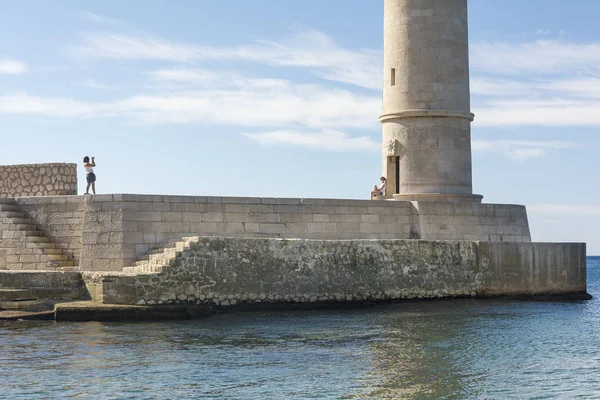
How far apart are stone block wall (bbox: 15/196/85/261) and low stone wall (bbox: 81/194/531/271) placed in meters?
0.63

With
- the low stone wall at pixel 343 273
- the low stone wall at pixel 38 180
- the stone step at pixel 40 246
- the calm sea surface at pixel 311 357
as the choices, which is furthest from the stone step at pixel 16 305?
the low stone wall at pixel 38 180

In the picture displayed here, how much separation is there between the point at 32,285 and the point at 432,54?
10444mm

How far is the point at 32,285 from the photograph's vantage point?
Answer: 17000 mm

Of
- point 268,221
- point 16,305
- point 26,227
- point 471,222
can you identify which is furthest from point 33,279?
point 471,222

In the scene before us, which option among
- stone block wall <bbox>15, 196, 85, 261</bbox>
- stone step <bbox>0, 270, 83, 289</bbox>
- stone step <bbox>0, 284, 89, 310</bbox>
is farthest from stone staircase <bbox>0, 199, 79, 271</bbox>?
stone step <bbox>0, 284, 89, 310</bbox>

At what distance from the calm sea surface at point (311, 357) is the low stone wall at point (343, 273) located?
0.65 m

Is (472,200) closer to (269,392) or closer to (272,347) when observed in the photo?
(272,347)

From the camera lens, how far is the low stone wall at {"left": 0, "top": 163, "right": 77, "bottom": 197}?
19672 mm

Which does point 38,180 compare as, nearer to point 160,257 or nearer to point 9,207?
point 9,207

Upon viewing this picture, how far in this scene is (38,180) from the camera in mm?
19859

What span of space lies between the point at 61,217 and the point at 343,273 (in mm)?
5761

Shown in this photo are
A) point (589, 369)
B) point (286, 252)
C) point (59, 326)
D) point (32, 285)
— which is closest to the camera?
point (589, 369)

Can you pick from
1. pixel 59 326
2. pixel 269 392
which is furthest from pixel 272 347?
pixel 59 326

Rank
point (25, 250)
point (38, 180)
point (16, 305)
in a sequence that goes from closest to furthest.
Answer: point (16, 305), point (25, 250), point (38, 180)
